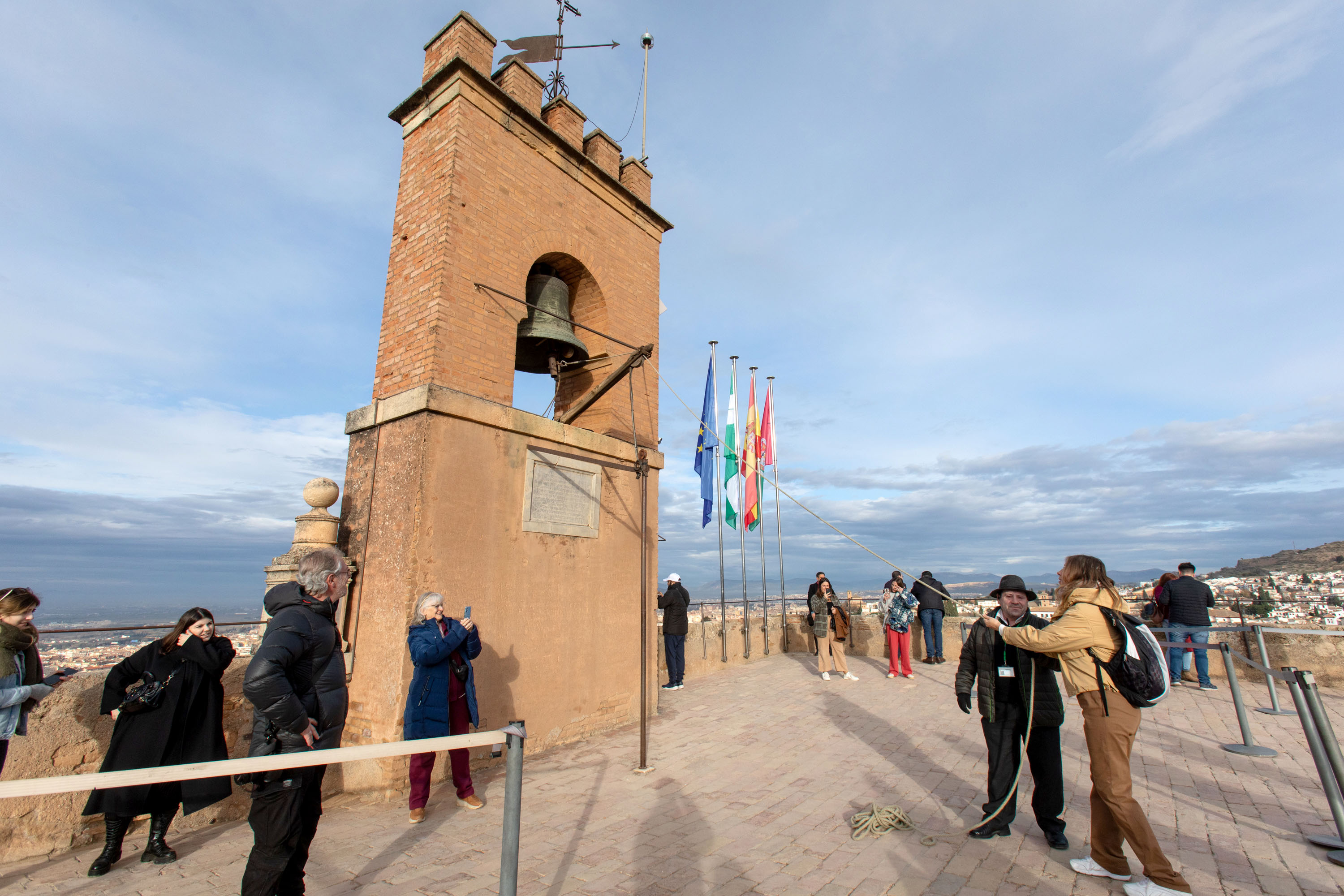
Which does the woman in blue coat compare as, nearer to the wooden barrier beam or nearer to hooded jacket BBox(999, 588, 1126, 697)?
the wooden barrier beam

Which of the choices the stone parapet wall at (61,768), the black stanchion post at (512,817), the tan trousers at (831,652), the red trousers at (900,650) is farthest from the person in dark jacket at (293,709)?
the red trousers at (900,650)

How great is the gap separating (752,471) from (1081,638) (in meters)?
10.0

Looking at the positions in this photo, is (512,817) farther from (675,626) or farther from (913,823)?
(675,626)

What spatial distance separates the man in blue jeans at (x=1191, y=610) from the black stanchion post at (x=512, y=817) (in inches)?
379

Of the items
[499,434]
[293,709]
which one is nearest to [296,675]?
[293,709]

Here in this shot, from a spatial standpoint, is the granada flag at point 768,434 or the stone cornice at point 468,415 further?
the granada flag at point 768,434

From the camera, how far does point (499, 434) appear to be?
5758mm

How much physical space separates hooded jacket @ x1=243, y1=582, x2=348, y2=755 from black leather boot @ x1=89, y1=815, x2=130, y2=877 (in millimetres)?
1721

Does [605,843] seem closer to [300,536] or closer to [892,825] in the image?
[892,825]

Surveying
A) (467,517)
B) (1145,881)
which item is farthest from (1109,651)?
(467,517)

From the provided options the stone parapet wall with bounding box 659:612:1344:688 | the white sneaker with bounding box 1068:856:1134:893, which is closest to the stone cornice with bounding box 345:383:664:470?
the stone parapet wall with bounding box 659:612:1344:688

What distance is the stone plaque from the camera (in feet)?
19.7

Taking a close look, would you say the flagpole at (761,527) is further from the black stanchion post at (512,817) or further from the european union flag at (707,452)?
the black stanchion post at (512,817)

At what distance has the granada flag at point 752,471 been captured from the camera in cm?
1343
